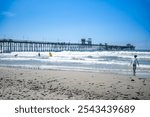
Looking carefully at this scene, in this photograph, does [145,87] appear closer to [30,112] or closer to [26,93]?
[26,93]

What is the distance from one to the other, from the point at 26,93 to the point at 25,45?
60.5 meters

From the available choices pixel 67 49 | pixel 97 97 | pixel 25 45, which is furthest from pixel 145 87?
pixel 67 49

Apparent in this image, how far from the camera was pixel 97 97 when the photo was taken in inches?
234

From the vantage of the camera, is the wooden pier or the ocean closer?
the ocean

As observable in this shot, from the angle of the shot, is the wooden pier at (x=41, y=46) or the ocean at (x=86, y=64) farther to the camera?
the wooden pier at (x=41, y=46)

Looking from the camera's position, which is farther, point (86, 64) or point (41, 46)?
point (41, 46)

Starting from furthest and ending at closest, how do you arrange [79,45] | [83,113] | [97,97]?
[79,45] < [97,97] < [83,113]

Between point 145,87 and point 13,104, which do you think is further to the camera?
point 145,87

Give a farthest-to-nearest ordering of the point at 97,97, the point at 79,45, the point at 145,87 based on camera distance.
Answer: the point at 79,45
the point at 145,87
the point at 97,97

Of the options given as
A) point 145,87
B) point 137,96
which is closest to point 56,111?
point 137,96

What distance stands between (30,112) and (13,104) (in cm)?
76

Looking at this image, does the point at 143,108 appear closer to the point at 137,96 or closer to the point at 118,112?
the point at 118,112

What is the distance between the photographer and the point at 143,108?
4.75 metres

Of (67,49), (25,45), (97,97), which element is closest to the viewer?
(97,97)
